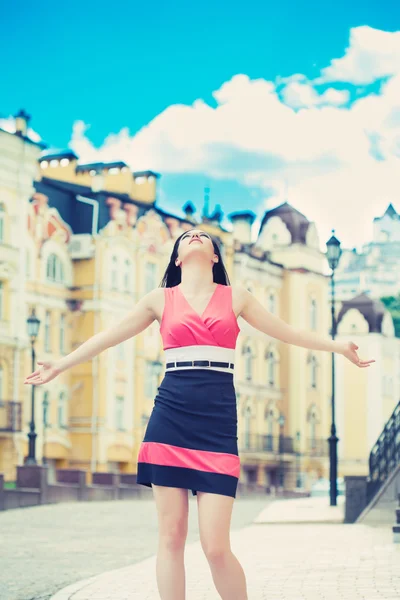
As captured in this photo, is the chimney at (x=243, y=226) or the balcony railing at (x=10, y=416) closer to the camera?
the balcony railing at (x=10, y=416)

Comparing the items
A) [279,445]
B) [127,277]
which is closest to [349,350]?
[127,277]

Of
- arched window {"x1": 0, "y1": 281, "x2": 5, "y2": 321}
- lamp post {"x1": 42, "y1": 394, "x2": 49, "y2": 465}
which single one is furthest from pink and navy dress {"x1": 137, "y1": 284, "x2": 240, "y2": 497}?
lamp post {"x1": 42, "y1": 394, "x2": 49, "y2": 465}

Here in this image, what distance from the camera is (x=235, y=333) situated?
17.8ft

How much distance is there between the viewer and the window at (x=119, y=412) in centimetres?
4678

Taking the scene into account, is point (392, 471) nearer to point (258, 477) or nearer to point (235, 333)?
point (235, 333)

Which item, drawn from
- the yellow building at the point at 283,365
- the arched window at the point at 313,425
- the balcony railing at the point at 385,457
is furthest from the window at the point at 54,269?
the balcony railing at the point at 385,457

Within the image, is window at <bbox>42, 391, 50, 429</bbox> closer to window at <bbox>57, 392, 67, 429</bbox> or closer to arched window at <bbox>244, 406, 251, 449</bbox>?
window at <bbox>57, 392, 67, 429</bbox>

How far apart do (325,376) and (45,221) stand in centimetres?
2724

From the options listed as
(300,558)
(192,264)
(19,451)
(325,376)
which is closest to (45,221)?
(19,451)

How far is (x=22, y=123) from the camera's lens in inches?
1677

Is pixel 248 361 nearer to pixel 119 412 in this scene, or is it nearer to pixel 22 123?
pixel 119 412

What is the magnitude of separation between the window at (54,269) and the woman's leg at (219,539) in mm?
40267

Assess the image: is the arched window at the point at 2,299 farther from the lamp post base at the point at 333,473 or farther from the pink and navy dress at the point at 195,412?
the pink and navy dress at the point at 195,412

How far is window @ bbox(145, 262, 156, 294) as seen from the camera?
49656 mm
